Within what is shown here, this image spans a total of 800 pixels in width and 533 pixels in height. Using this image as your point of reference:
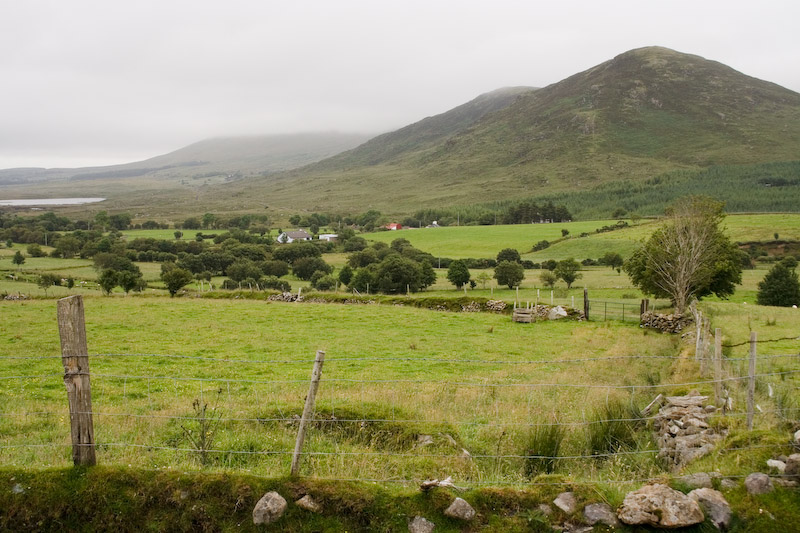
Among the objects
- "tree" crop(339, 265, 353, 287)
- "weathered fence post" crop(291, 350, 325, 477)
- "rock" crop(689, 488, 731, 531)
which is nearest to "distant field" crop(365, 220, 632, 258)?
"tree" crop(339, 265, 353, 287)

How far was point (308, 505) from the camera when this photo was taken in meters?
6.47

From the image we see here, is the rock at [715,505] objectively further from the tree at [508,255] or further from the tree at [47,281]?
the tree at [508,255]

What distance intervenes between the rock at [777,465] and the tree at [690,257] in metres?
28.0

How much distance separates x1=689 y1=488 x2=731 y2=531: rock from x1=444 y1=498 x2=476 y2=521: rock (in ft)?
9.23

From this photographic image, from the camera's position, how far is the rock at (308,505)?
6.47m

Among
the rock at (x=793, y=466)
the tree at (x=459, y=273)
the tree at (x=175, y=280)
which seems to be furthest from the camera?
the tree at (x=459, y=273)

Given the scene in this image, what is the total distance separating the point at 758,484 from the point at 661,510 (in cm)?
151

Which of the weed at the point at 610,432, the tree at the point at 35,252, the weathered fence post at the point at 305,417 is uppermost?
the weathered fence post at the point at 305,417

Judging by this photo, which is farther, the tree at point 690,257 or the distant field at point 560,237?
the distant field at point 560,237

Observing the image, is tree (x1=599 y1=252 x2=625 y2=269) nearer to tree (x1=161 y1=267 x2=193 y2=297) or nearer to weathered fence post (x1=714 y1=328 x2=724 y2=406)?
tree (x1=161 y1=267 x2=193 y2=297)

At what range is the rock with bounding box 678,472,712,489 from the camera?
22.1 feet

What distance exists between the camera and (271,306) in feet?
123

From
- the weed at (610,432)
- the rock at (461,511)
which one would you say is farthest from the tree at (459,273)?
the rock at (461,511)

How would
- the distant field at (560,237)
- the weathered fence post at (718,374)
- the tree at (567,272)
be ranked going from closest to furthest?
the weathered fence post at (718,374) → the tree at (567,272) → the distant field at (560,237)
